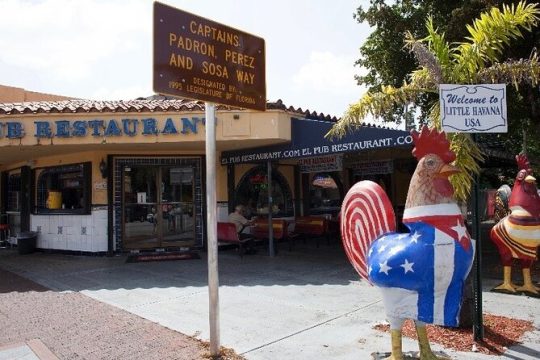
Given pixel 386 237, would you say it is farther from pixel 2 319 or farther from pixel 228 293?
pixel 2 319

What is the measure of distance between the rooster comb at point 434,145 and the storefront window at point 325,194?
11175 mm

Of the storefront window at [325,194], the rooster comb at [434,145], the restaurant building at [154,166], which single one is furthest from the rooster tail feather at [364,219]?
the storefront window at [325,194]

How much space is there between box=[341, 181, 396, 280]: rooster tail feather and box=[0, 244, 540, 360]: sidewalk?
Answer: 1.18 meters

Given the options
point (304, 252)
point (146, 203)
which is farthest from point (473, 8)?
point (146, 203)

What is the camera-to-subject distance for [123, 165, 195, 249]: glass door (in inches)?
472

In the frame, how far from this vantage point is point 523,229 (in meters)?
6.72

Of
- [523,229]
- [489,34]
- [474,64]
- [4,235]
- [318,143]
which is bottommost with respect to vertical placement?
[4,235]

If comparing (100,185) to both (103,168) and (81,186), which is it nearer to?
(103,168)

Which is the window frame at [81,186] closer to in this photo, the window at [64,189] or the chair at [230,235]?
the window at [64,189]

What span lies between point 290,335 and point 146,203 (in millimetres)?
7589

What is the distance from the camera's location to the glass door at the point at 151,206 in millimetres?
11977

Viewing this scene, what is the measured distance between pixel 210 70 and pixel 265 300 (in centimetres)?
374

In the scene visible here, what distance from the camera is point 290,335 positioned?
17.3 ft

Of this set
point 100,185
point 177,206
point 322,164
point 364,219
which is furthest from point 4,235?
point 364,219
